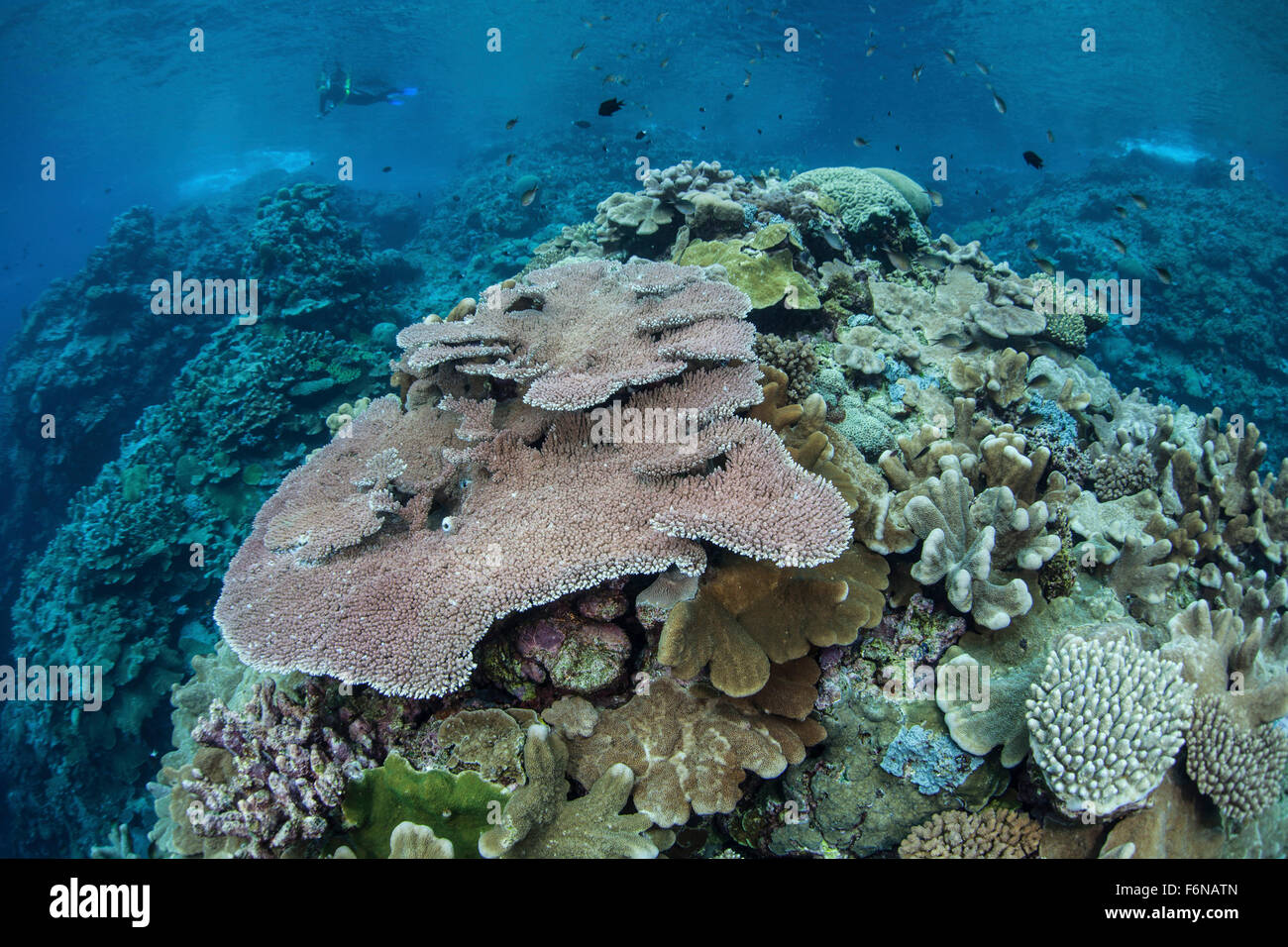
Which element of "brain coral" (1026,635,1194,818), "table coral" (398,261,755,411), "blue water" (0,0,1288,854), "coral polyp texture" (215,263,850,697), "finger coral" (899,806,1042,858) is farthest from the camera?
"blue water" (0,0,1288,854)

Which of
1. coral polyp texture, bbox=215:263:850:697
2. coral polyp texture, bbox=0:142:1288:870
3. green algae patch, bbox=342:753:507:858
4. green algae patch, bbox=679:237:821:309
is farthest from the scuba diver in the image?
green algae patch, bbox=342:753:507:858

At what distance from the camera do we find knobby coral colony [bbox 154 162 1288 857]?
2707mm

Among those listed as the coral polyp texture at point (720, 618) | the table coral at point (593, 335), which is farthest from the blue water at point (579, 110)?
the coral polyp texture at point (720, 618)

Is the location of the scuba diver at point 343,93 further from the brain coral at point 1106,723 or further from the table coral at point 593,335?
the brain coral at point 1106,723

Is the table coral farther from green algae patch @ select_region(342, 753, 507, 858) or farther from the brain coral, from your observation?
the brain coral

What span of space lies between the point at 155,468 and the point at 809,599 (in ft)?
42.0

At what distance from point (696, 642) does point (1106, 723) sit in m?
1.97

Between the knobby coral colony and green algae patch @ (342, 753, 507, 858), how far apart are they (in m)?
0.02

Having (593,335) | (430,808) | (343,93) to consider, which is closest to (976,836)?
(430,808)

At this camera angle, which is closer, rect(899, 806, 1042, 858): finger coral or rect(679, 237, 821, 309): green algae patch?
rect(899, 806, 1042, 858): finger coral

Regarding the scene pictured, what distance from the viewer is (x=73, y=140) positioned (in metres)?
56.0

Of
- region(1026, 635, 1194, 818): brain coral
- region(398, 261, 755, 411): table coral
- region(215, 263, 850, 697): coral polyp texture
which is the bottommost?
region(1026, 635, 1194, 818): brain coral

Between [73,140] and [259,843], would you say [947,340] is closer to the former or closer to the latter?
[259,843]
